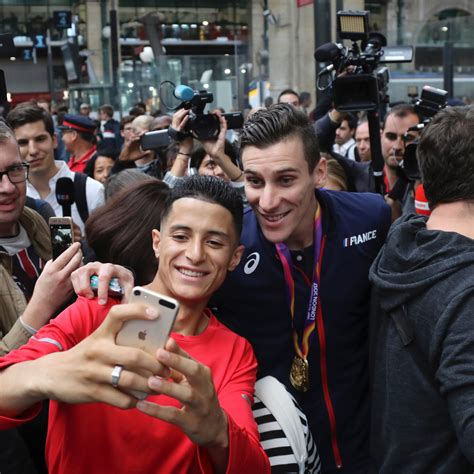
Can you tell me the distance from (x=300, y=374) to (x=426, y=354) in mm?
677

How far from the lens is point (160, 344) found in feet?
4.86

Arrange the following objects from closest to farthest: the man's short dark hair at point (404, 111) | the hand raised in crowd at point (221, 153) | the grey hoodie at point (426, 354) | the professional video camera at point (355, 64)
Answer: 1. the grey hoodie at point (426, 354)
2. the professional video camera at point (355, 64)
3. the hand raised in crowd at point (221, 153)
4. the man's short dark hair at point (404, 111)

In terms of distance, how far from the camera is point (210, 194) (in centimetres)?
221

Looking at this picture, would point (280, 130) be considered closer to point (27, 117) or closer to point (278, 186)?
point (278, 186)

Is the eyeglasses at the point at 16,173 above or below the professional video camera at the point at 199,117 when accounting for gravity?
below

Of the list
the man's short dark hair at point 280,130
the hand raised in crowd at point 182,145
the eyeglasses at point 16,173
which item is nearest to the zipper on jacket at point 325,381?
the man's short dark hair at point 280,130

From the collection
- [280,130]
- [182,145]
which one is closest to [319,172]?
[280,130]

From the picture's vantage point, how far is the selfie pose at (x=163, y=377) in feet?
4.92

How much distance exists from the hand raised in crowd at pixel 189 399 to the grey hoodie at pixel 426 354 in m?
0.65

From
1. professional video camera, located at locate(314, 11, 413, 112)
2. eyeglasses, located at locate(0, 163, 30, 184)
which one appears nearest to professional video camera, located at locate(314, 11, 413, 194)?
professional video camera, located at locate(314, 11, 413, 112)

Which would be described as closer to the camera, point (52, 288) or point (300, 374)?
point (52, 288)

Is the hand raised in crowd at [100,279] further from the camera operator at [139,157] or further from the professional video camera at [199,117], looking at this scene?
the camera operator at [139,157]

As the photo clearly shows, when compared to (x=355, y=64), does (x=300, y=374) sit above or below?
below

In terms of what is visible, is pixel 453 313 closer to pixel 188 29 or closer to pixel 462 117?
pixel 462 117
